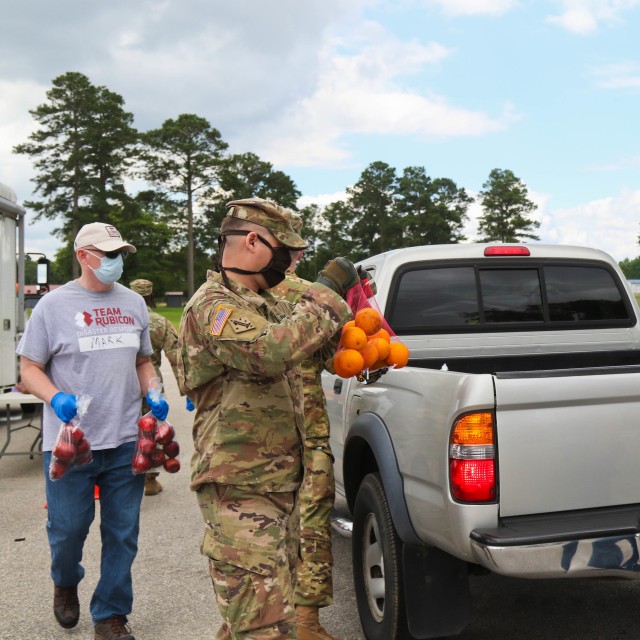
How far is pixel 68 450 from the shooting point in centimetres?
350

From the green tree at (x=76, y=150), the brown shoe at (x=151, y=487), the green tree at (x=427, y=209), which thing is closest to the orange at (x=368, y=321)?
the brown shoe at (x=151, y=487)

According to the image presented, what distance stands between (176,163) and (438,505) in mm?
73962

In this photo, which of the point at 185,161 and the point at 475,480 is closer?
the point at 475,480

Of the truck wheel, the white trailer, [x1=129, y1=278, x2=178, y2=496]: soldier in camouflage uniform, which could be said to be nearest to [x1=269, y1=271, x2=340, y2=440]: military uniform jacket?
the truck wheel

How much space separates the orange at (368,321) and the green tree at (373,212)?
3503 inches

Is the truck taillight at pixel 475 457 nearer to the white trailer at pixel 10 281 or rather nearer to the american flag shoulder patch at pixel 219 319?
the american flag shoulder patch at pixel 219 319

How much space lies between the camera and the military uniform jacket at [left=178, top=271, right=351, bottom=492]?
2449 mm

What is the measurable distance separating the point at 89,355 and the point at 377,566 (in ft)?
5.61

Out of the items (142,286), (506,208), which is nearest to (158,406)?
(142,286)

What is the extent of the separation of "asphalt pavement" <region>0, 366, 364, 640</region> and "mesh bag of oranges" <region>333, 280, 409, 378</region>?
176 centimetres

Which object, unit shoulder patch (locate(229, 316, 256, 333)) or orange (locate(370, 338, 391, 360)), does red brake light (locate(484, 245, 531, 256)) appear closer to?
orange (locate(370, 338, 391, 360))

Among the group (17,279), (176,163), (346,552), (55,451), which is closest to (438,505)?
(55,451)

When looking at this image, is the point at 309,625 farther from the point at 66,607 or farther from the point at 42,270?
the point at 42,270

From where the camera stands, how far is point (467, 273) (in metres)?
4.48
